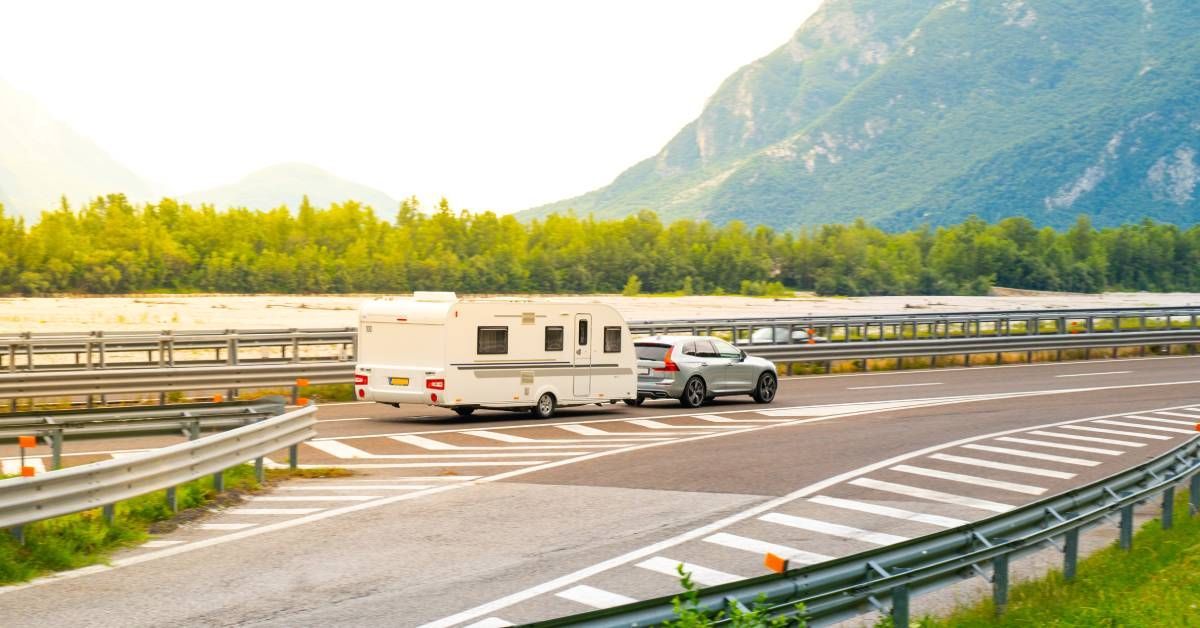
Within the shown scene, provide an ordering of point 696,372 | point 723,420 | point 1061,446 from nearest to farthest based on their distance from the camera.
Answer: point 1061,446 → point 723,420 → point 696,372

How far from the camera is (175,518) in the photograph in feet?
43.3

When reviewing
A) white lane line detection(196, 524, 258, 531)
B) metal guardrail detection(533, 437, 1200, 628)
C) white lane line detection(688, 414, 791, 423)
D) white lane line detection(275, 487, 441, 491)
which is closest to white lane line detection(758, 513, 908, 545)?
metal guardrail detection(533, 437, 1200, 628)

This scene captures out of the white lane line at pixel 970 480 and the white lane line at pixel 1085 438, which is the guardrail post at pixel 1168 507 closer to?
the white lane line at pixel 970 480

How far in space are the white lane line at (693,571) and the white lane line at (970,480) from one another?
21.5ft

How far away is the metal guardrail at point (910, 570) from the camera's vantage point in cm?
662

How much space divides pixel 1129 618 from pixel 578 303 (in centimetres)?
1675

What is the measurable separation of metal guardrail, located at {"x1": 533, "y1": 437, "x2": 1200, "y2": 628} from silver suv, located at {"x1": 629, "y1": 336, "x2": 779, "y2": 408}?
1541 centimetres

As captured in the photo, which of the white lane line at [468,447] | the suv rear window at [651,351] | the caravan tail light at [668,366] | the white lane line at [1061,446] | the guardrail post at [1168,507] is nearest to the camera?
the guardrail post at [1168,507]

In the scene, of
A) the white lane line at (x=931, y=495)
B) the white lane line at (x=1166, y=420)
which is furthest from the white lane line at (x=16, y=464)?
the white lane line at (x=1166, y=420)

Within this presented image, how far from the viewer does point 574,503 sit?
48.1 ft

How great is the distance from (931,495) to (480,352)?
9.82m

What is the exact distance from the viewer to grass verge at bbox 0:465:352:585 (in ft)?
34.9

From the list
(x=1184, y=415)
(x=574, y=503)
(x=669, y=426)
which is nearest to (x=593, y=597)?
(x=574, y=503)

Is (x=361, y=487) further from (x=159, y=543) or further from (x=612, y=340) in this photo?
(x=612, y=340)
